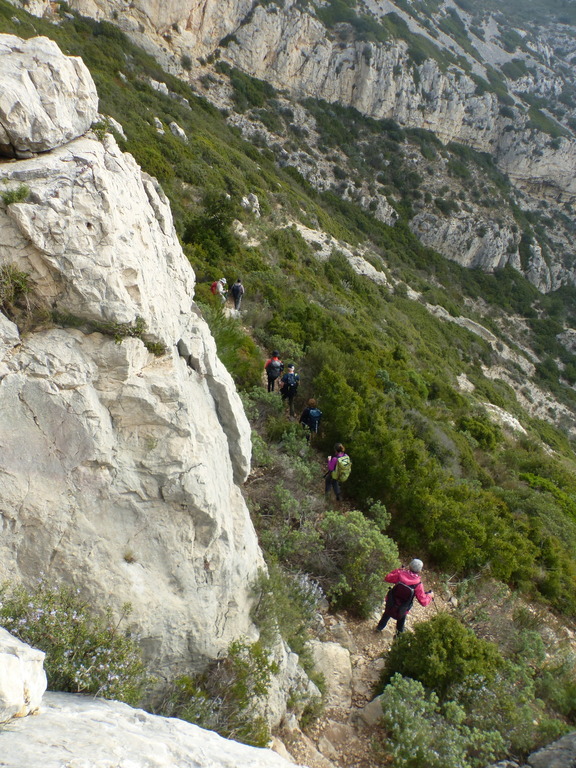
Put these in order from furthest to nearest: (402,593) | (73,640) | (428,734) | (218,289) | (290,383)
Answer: (218,289) → (290,383) → (402,593) → (428,734) → (73,640)

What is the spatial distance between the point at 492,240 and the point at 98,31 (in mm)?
37048

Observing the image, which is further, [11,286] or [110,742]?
[11,286]

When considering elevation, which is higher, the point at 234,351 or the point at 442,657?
the point at 442,657

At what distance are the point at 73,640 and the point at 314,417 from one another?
5.36 metres

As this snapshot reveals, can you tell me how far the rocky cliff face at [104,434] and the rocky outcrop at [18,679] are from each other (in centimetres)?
73

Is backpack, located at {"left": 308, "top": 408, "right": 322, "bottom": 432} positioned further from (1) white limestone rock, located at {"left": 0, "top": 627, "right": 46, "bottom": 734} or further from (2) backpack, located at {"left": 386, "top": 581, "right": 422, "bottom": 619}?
(1) white limestone rock, located at {"left": 0, "top": 627, "right": 46, "bottom": 734}

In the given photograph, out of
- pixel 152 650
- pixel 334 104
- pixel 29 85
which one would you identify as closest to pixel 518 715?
pixel 152 650

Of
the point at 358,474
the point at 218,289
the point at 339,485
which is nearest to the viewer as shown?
the point at 339,485

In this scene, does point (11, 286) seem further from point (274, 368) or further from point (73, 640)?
point (274, 368)

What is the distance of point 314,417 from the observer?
759 centimetres

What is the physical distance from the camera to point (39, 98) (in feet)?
12.5

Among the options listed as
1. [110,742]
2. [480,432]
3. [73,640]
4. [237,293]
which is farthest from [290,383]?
[480,432]

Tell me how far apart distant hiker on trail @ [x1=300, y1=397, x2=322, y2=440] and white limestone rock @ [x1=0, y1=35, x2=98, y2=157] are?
5.16 meters

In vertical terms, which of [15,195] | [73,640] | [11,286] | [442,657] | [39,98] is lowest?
[442,657]
